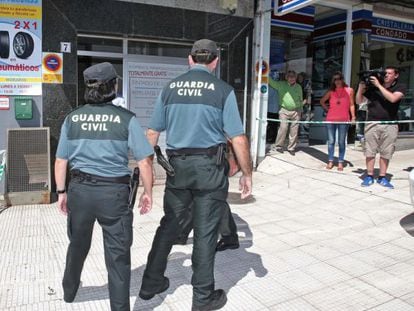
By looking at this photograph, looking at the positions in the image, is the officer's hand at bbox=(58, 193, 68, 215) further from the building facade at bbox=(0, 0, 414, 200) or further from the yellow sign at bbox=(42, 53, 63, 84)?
the yellow sign at bbox=(42, 53, 63, 84)

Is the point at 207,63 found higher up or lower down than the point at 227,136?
higher up

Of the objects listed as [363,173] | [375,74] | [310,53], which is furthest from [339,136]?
[310,53]

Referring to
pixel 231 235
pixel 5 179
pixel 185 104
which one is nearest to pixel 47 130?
pixel 5 179

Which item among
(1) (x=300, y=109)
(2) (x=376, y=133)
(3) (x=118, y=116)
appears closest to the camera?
(3) (x=118, y=116)

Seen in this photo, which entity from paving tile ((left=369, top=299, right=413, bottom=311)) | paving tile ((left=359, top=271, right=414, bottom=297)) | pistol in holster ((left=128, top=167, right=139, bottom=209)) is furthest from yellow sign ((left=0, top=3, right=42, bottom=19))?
paving tile ((left=369, top=299, right=413, bottom=311))

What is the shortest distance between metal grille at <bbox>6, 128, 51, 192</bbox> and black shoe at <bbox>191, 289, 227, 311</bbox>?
3853 millimetres

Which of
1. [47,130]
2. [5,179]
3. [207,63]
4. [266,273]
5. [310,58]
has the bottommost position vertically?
[266,273]

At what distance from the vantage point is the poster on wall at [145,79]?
24.3 feet

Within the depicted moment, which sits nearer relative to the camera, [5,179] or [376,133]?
[5,179]

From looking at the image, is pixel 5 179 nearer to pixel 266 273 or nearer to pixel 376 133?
pixel 266 273

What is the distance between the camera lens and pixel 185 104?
315cm

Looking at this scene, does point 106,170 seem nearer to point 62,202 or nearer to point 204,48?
point 62,202

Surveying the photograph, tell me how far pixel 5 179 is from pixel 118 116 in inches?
160

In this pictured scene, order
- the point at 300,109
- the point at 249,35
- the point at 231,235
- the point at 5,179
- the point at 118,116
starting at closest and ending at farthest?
the point at 118,116, the point at 231,235, the point at 5,179, the point at 249,35, the point at 300,109
